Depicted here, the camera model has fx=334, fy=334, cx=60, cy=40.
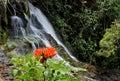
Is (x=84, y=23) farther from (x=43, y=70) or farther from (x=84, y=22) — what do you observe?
(x=43, y=70)

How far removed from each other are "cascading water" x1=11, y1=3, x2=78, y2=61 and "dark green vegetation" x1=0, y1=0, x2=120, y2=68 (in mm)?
440

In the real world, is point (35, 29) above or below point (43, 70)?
below

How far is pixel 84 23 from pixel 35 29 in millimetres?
2595

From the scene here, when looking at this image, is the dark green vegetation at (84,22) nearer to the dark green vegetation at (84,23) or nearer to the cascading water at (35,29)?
the dark green vegetation at (84,23)

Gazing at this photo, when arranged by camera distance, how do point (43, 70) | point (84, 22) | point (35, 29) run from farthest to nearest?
point (84, 22) → point (35, 29) → point (43, 70)

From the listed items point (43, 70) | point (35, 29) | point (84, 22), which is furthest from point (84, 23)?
point (43, 70)

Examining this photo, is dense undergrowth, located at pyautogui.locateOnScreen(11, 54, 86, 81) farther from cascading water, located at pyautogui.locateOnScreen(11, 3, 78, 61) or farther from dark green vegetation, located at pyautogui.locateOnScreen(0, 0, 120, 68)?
dark green vegetation, located at pyautogui.locateOnScreen(0, 0, 120, 68)

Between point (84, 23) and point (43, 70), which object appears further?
point (84, 23)

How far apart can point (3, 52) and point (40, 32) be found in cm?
242

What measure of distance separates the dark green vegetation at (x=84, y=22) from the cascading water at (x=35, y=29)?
1.49 feet

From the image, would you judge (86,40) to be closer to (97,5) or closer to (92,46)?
(92,46)

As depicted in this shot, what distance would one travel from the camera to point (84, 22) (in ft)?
40.8

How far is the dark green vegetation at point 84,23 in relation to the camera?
11617 mm

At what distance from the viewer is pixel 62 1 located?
12789 mm
